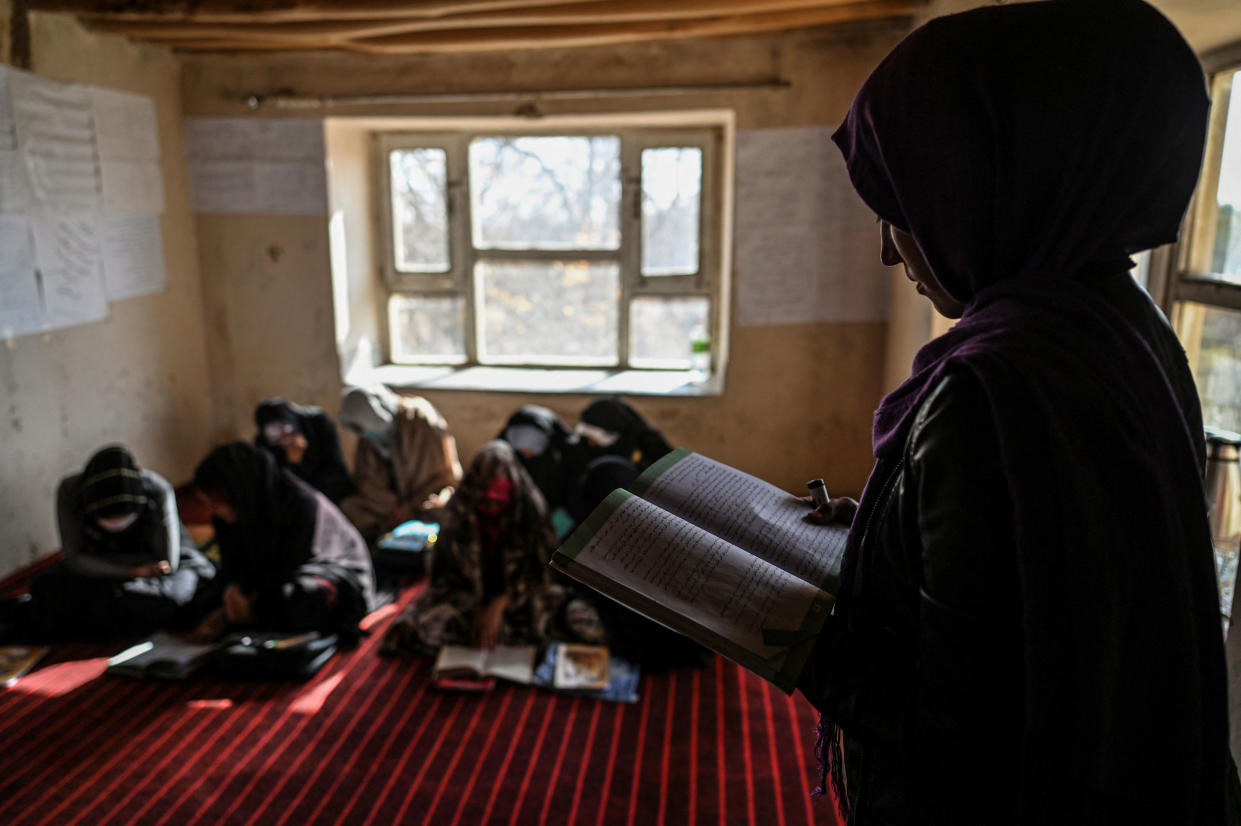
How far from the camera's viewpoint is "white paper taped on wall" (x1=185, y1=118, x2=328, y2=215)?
15.0 ft

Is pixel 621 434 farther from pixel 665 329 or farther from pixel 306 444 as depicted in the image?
pixel 306 444

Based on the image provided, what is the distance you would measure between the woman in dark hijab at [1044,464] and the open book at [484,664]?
6.93 ft

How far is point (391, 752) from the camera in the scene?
2.51m

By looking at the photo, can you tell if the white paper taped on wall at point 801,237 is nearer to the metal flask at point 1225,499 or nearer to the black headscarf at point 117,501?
the metal flask at point 1225,499

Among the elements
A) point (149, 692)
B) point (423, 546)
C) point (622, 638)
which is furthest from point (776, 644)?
point (423, 546)

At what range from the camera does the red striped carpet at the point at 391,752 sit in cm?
226

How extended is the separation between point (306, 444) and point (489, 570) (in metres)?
1.49

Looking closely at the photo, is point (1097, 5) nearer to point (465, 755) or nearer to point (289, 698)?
point (465, 755)

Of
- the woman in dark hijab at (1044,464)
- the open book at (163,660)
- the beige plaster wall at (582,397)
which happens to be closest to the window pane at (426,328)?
the beige plaster wall at (582,397)

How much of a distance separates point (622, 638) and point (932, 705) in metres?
2.27

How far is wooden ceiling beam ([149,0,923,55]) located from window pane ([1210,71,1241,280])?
156 cm

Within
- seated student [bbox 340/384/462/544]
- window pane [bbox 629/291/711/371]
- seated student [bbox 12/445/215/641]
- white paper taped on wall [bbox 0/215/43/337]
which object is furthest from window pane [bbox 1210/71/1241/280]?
white paper taped on wall [bbox 0/215/43/337]

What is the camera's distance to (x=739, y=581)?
0.98 metres

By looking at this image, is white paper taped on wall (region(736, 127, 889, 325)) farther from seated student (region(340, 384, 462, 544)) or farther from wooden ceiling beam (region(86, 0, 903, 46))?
seated student (region(340, 384, 462, 544))
